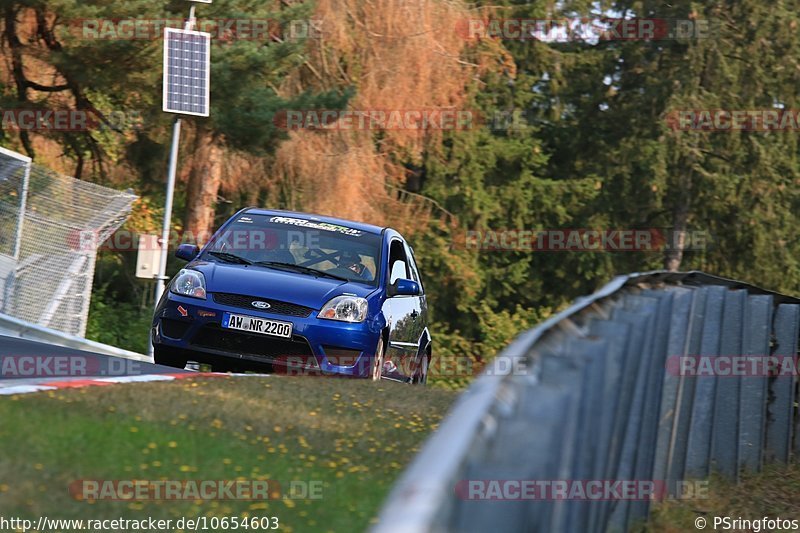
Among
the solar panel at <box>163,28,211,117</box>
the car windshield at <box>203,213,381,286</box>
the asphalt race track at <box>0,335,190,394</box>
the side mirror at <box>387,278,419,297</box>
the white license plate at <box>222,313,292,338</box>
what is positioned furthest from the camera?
the solar panel at <box>163,28,211,117</box>

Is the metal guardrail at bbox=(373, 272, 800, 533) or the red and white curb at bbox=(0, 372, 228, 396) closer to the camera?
the metal guardrail at bbox=(373, 272, 800, 533)

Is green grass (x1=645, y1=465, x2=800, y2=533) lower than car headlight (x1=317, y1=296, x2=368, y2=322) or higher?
lower

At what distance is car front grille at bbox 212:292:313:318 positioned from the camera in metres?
11.8

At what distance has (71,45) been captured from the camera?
890 inches

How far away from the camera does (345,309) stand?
39.3 ft

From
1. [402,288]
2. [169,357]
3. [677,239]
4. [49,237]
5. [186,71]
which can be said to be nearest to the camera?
[169,357]

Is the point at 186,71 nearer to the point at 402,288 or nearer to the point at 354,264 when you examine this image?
the point at 354,264

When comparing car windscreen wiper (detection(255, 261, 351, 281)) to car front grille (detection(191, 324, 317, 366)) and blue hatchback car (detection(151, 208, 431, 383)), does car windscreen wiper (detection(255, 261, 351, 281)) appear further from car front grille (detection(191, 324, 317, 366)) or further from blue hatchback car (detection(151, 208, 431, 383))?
car front grille (detection(191, 324, 317, 366))

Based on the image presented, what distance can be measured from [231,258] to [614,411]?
7241 mm

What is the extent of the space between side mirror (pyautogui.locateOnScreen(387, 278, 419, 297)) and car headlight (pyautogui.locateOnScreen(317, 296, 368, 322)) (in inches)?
34.3

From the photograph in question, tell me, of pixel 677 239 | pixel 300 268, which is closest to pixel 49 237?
pixel 300 268

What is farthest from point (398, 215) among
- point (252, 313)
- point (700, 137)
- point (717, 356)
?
point (717, 356)


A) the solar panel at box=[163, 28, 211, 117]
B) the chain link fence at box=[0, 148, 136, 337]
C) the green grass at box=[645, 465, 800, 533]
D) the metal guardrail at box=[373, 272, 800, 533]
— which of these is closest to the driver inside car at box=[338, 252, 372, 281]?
the metal guardrail at box=[373, 272, 800, 533]

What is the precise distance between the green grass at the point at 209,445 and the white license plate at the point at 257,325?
5.11ft
